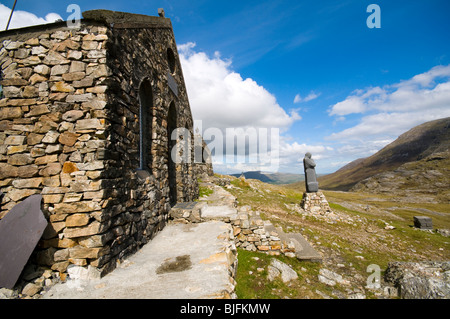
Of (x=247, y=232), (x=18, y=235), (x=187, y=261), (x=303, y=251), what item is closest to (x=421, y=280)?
(x=303, y=251)

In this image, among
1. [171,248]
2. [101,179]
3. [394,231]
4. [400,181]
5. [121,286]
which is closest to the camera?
[121,286]

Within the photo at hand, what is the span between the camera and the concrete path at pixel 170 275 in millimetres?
3154

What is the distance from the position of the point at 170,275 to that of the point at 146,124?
16.3 feet

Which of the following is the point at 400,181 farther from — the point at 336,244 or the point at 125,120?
the point at 125,120

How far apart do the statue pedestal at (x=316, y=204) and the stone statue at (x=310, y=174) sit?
627 mm

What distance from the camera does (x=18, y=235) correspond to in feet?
11.4

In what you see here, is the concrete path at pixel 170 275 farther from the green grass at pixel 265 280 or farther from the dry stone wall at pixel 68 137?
Result: the green grass at pixel 265 280

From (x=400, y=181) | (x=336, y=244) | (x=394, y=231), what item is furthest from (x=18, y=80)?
(x=400, y=181)

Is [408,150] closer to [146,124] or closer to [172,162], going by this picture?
[172,162]

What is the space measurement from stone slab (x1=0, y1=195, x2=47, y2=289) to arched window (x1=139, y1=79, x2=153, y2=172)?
9.92ft

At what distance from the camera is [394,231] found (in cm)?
1411

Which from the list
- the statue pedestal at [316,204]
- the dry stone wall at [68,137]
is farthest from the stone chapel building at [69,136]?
the statue pedestal at [316,204]
